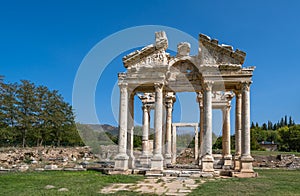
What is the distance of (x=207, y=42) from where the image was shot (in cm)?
2000

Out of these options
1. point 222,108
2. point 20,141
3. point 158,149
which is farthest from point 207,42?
point 20,141

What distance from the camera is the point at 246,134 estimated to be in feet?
63.5

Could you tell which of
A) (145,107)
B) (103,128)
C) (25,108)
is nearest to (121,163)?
(145,107)

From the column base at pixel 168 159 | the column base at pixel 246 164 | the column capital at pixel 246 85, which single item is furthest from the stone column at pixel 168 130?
the column capital at pixel 246 85

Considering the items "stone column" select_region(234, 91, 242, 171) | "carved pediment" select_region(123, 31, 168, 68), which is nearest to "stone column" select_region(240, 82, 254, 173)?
"stone column" select_region(234, 91, 242, 171)

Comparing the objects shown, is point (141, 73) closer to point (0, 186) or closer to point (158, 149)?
point (158, 149)

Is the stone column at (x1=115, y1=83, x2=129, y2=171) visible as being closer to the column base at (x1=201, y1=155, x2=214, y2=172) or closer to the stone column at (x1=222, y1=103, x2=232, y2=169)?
the column base at (x1=201, y1=155, x2=214, y2=172)

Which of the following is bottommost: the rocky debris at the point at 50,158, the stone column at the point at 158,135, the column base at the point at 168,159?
the rocky debris at the point at 50,158

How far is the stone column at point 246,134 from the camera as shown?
18.9 metres

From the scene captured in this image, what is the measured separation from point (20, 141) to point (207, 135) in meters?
43.3

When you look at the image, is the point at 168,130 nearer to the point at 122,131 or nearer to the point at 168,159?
the point at 168,159

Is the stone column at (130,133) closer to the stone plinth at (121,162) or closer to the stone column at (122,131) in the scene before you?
the stone column at (122,131)

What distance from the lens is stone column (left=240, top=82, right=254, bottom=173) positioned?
62.0ft

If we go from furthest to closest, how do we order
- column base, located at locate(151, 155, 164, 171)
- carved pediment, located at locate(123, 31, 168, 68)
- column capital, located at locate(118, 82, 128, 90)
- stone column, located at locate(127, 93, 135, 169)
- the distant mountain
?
the distant mountain → stone column, located at locate(127, 93, 135, 169) → column capital, located at locate(118, 82, 128, 90) → carved pediment, located at locate(123, 31, 168, 68) → column base, located at locate(151, 155, 164, 171)
